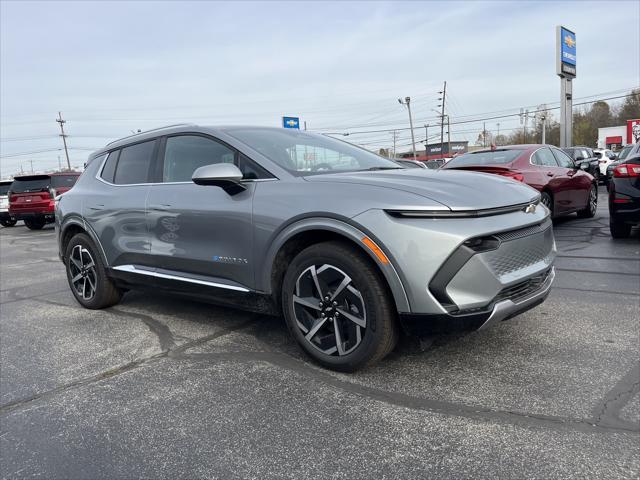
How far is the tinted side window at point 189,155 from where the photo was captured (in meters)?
3.82

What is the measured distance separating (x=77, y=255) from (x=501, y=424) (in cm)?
444

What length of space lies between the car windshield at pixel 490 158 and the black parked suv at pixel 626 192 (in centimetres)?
Answer: 160

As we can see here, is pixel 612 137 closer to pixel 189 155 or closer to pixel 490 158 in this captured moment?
pixel 490 158

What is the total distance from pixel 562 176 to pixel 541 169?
0.63 m

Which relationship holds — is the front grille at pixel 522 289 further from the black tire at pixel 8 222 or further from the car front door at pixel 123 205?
the black tire at pixel 8 222

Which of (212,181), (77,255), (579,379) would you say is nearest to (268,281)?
(212,181)

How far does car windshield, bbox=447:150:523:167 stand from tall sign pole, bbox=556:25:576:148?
78.1 ft

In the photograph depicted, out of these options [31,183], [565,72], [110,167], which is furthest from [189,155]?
[565,72]

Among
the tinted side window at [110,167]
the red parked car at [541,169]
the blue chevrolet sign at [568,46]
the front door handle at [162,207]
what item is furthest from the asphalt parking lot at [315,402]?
the blue chevrolet sign at [568,46]

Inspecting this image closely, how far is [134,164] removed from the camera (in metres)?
4.64

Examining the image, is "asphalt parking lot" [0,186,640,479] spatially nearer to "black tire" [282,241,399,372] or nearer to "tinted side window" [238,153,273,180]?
"black tire" [282,241,399,372]

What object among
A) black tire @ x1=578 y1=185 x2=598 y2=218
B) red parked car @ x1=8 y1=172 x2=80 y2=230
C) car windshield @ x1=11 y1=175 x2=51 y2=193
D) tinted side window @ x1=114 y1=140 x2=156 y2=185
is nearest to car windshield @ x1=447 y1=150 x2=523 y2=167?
black tire @ x1=578 y1=185 x2=598 y2=218

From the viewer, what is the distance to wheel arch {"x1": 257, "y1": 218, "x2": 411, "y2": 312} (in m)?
2.79

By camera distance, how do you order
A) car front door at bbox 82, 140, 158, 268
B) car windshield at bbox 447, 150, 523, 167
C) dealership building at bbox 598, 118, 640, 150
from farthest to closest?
dealership building at bbox 598, 118, 640, 150
car windshield at bbox 447, 150, 523, 167
car front door at bbox 82, 140, 158, 268
